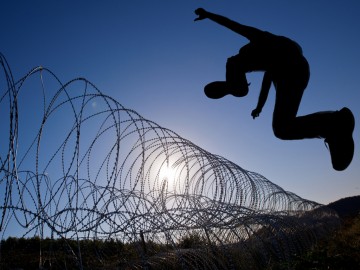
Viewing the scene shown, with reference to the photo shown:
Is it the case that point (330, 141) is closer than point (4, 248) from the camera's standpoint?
Yes

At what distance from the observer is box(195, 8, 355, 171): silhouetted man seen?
11.0ft

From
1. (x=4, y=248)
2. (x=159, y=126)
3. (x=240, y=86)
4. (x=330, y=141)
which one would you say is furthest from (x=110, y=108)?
(x=4, y=248)

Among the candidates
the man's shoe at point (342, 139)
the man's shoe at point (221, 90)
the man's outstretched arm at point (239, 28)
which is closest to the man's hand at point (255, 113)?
the man's shoe at point (221, 90)

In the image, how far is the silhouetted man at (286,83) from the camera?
3.35 m

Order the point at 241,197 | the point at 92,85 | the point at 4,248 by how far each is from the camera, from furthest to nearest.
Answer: the point at 4,248 < the point at 241,197 < the point at 92,85

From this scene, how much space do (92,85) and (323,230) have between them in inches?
511

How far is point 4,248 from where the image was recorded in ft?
53.9

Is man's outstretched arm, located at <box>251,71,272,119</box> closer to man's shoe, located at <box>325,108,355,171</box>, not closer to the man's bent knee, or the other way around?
the man's bent knee

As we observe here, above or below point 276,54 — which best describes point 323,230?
below

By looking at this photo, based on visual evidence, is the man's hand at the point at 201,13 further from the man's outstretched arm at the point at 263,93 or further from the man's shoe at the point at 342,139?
the man's shoe at the point at 342,139

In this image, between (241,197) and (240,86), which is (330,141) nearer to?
(240,86)

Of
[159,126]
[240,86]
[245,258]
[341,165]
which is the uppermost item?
[159,126]

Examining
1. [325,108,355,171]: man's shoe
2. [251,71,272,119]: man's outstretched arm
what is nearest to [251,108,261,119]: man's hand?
[251,71,272,119]: man's outstretched arm

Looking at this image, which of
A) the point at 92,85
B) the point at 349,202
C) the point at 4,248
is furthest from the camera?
the point at 349,202
